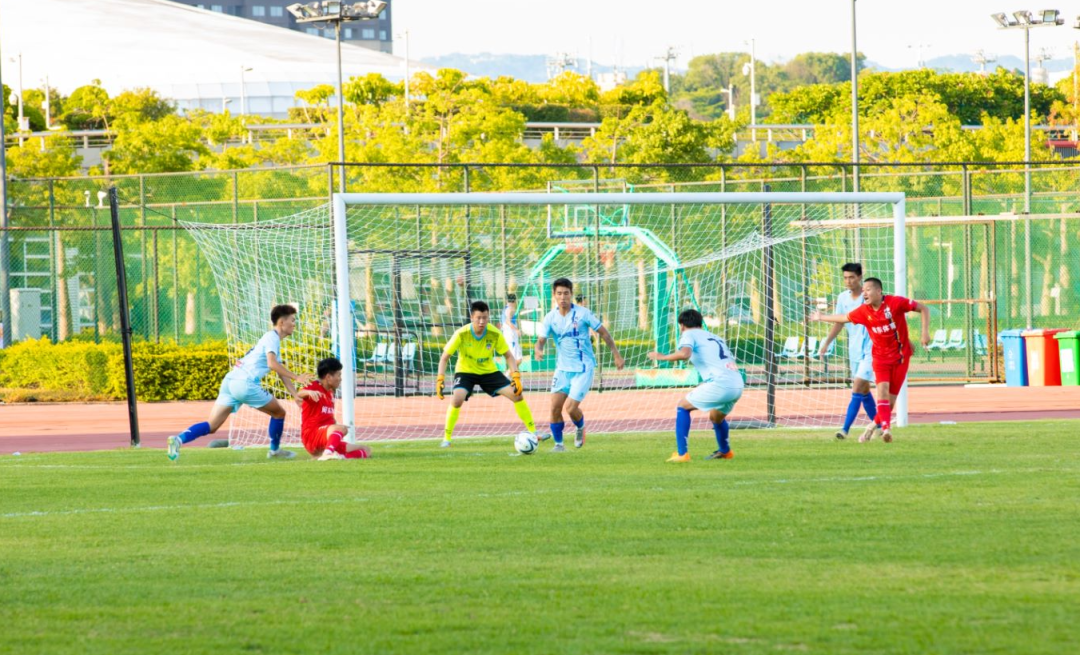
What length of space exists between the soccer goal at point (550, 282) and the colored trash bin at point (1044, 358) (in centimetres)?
279

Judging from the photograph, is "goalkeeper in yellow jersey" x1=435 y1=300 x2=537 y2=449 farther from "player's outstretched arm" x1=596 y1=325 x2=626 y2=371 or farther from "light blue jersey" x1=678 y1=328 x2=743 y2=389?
"light blue jersey" x1=678 y1=328 x2=743 y2=389

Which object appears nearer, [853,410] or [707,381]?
[707,381]

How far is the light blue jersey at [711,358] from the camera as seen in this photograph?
12430mm

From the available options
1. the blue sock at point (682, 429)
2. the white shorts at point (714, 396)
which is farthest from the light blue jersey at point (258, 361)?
the white shorts at point (714, 396)

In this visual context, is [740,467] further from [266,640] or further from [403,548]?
[266,640]

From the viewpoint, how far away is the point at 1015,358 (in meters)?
25.2

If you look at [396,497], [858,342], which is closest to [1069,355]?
[858,342]

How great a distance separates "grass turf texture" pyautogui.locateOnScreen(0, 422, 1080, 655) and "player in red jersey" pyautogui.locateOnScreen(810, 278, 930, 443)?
1.98 meters

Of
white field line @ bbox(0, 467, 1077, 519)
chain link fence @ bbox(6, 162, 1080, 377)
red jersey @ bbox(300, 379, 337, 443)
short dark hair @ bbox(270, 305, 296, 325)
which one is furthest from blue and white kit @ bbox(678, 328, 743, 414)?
chain link fence @ bbox(6, 162, 1080, 377)

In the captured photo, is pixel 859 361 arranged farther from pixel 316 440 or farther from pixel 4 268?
pixel 4 268

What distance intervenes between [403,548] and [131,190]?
1399 inches

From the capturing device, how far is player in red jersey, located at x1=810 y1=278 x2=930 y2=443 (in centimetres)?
1417

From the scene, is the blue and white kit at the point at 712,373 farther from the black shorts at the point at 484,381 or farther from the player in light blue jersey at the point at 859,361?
the black shorts at the point at 484,381

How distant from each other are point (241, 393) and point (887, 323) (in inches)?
245
